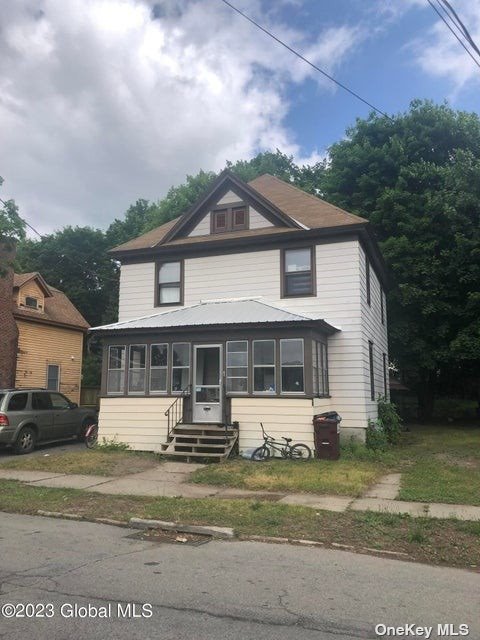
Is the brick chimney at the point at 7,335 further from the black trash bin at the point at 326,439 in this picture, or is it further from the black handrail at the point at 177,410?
the black trash bin at the point at 326,439

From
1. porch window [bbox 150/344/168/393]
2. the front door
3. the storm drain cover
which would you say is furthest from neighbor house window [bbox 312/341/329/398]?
the storm drain cover

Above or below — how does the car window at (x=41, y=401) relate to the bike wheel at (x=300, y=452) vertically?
above

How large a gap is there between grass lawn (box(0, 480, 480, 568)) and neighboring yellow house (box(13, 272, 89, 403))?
1658 centimetres

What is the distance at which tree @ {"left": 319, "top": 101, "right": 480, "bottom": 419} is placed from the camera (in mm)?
21750

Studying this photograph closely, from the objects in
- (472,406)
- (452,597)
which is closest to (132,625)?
(452,597)

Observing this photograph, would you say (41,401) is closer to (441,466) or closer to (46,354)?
(46,354)

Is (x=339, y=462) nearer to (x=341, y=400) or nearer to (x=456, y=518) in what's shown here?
(x=341, y=400)

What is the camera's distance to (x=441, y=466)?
40.9ft

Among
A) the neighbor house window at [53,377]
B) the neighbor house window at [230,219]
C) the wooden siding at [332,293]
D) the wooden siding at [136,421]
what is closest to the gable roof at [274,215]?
the neighbor house window at [230,219]

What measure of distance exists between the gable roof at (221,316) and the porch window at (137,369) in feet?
2.36

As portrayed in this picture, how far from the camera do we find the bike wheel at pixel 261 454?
13.5 metres

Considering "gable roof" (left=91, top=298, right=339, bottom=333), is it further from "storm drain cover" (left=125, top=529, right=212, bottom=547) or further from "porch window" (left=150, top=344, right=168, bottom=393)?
"storm drain cover" (left=125, top=529, right=212, bottom=547)

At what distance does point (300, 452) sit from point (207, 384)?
349 centimetres

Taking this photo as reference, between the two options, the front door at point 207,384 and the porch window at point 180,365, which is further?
the porch window at point 180,365
